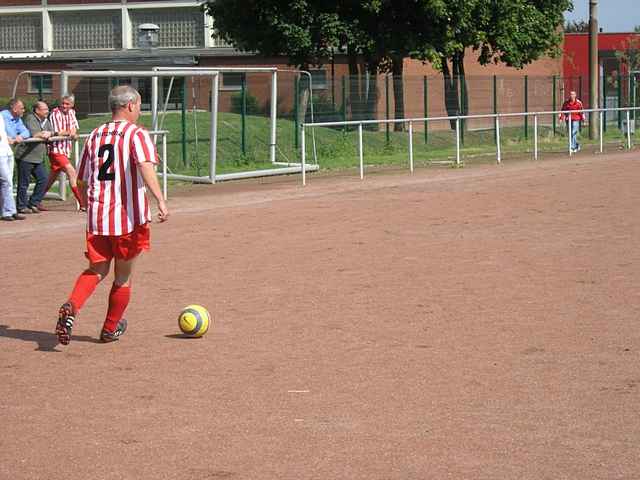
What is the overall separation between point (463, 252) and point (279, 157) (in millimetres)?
15095

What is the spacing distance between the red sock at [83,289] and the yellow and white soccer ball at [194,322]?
661 millimetres

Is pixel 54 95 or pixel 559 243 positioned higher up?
pixel 54 95

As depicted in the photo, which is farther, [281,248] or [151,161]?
[281,248]

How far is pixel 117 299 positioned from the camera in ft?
29.6

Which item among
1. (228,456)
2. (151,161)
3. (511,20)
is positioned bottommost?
(228,456)

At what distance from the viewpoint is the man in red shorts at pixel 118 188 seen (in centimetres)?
883

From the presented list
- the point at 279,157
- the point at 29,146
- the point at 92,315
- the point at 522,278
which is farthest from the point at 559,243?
the point at 279,157

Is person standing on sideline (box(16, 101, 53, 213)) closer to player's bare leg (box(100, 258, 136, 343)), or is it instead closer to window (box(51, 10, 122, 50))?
player's bare leg (box(100, 258, 136, 343))

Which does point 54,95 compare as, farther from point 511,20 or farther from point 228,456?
point 228,456

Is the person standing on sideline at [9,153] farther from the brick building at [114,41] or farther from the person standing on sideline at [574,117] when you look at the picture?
the brick building at [114,41]

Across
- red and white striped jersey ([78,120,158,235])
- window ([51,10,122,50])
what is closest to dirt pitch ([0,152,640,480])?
red and white striped jersey ([78,120,158,235])

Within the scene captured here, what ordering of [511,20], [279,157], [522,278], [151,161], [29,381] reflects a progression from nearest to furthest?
[29,381], [151,161], [522,278], [279,157], [511,20]

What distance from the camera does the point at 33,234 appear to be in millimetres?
16047

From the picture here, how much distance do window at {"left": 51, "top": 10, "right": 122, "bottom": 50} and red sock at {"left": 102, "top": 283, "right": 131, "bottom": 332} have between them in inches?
1999
